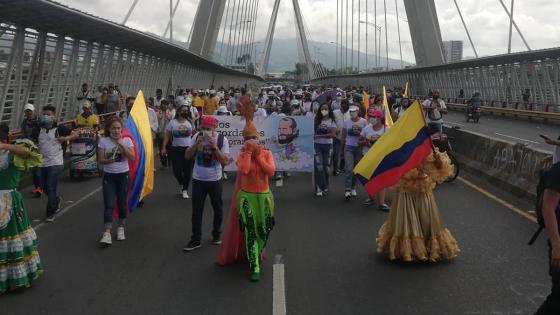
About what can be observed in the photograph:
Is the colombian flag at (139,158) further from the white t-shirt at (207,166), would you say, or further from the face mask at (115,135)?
the white t-shirt at (207,166)

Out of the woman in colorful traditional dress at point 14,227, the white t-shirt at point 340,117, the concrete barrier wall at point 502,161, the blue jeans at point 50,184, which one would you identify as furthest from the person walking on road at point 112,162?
the concrete barrier wall at point 502,161

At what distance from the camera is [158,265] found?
639 cm

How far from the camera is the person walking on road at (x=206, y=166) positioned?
21.6 feet

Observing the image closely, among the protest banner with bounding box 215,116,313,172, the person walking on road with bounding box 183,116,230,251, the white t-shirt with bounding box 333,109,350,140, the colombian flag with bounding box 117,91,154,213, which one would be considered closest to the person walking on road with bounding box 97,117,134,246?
the colombian flag with bounding box 117,91,154,213

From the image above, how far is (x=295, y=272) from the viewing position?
6059 mm

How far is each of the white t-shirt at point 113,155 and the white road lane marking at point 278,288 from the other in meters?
2.43

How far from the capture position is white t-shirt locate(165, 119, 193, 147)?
34.4ft

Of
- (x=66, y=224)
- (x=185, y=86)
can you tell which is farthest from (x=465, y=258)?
(x=185, y=86)

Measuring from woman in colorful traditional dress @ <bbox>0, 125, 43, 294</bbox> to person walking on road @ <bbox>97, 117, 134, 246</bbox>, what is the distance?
57.9 inches

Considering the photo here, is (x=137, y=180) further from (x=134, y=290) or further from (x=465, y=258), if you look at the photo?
(x=465, y=258)

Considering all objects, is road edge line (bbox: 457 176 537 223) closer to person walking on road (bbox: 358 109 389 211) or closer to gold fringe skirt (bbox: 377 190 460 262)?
person walking on road (bbox: 358 109 389 211)

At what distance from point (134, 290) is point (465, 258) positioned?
368cm

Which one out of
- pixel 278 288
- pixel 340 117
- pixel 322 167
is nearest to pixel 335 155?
pixel 340 117

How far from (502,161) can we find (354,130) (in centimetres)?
341
